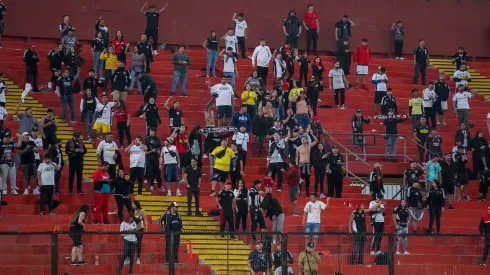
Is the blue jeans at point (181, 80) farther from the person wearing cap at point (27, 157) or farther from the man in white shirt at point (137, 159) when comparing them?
the person wearing cap at point (27, 157)

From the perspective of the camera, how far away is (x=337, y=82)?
38.1 metres

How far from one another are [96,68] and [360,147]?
8.06 metres

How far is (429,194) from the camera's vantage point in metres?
32.3

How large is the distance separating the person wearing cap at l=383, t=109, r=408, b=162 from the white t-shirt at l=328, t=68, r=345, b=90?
2203mm

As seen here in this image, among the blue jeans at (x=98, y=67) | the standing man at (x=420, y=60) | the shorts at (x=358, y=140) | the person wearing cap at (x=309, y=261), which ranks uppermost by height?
the standing man at (x=420, y=60)

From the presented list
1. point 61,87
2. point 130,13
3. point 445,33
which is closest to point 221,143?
point 61,87

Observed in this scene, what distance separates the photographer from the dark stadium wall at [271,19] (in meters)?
41.5

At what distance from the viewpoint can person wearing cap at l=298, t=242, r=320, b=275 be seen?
2511cm

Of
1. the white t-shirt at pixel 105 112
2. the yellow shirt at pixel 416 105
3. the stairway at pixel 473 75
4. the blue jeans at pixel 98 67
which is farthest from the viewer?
the stairway at pixel 473 75

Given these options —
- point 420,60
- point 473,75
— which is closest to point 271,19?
point 420,60

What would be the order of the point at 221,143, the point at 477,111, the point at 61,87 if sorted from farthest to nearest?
the point at 477,111, the point at 61,87, the point at 221,143

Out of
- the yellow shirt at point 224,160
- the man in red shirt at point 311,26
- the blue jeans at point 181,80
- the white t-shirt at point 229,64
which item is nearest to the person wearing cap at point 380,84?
the man in red shirt at point 311,26

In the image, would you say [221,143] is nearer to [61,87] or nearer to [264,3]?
[61,87]

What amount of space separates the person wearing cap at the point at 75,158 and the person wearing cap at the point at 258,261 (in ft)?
23.6
